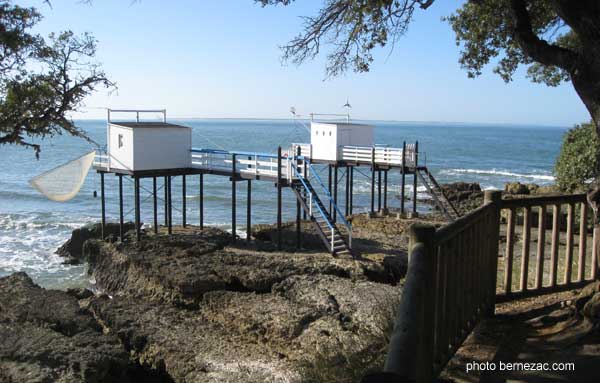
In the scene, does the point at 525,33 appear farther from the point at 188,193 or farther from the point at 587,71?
the point at 188,193

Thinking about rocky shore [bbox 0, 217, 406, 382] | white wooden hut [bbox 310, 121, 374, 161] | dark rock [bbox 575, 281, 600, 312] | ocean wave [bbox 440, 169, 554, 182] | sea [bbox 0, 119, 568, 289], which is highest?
white wooden hut [bbox 310, 121, 374, 161]

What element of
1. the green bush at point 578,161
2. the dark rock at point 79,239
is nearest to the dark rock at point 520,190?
the green bush at point 578,161

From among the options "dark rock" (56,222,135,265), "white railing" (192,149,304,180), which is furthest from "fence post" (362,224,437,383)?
"dark rock" (56,222,135,265)

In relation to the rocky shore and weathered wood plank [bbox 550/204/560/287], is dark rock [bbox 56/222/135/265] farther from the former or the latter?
weathered wood plank [bbox 550/204/560/287]

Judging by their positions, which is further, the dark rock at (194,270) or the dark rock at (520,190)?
the dark rock at (520,190)

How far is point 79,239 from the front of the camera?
28359mm

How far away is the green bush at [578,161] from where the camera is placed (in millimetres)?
18516

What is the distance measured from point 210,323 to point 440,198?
16018 millimetres

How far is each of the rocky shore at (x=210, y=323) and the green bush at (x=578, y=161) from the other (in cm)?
608

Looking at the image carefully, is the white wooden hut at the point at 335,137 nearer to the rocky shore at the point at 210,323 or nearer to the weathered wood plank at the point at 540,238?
the rocky shore at the point at 210,323

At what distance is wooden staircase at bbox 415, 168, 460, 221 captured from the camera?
26.0 meters

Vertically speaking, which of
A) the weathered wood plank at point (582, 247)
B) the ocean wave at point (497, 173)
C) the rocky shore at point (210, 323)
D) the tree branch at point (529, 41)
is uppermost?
the tree branch at point (529, 41)

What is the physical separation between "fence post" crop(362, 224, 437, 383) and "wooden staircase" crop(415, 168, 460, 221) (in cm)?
2149

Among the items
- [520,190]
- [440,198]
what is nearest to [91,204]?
[440,198]
